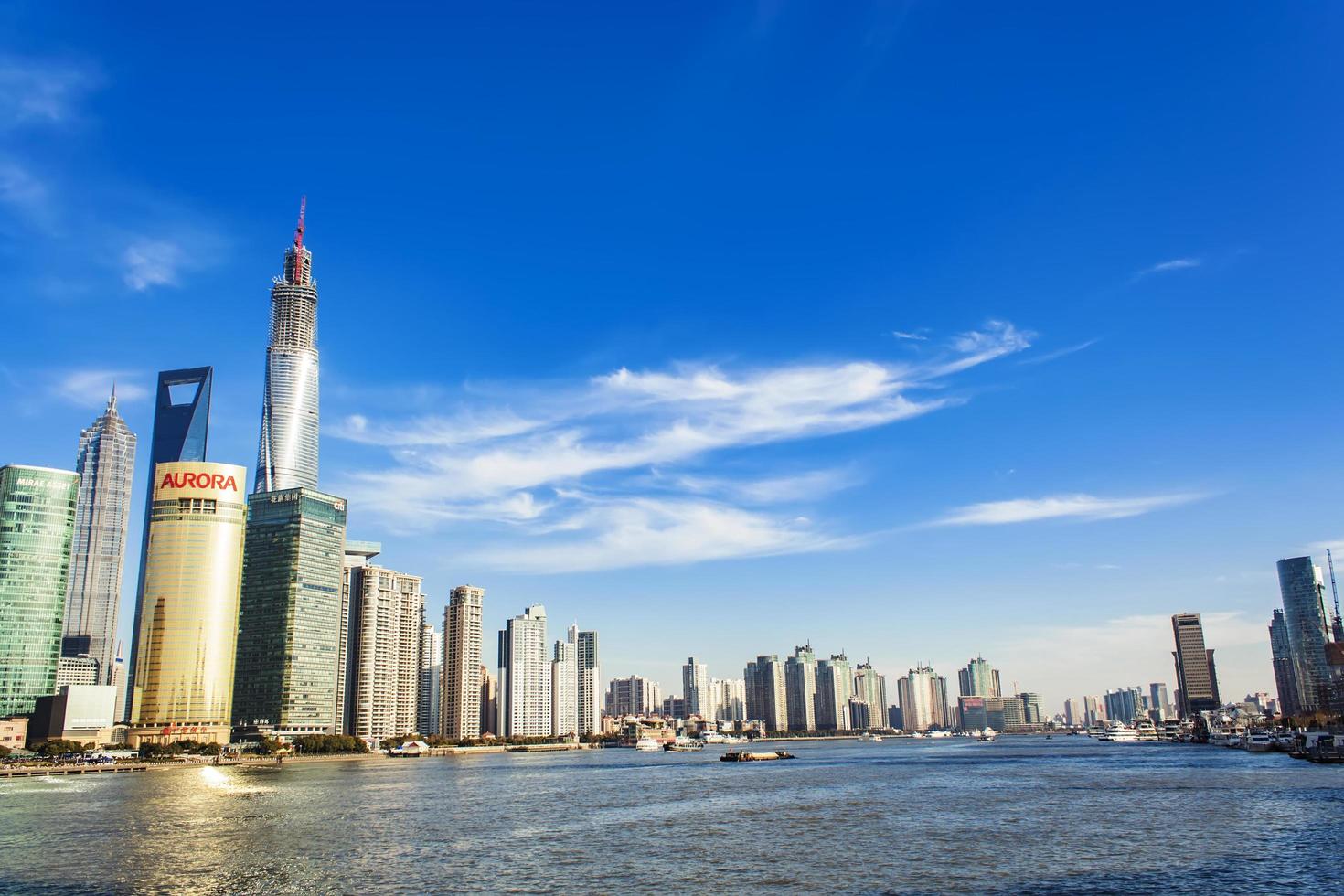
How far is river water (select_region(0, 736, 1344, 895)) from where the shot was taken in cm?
5816

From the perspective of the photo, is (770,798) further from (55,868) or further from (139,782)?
(139,782)

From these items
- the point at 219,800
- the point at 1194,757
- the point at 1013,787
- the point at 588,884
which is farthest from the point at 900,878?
the point at 1194,757

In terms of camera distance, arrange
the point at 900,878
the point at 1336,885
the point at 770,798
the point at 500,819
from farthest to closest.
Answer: the point at 770,798 → the point at 500,819 → the point at 900,878 → the point at 1336,885

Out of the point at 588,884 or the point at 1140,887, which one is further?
the point at 588,884

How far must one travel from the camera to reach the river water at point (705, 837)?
5816 centimetres

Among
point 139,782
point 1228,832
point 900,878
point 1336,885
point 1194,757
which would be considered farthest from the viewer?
point 1194,757

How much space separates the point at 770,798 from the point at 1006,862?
189 feet

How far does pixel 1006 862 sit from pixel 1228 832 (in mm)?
25040

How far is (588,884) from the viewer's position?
5812cm

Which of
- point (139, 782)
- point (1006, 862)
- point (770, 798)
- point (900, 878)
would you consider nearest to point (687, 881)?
point (900, 878)

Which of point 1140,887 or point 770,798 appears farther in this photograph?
point 770,798

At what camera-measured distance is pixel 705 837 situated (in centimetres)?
7912

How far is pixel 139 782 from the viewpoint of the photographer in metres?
164

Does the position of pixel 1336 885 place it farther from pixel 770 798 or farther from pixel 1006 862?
pixel 770 798
